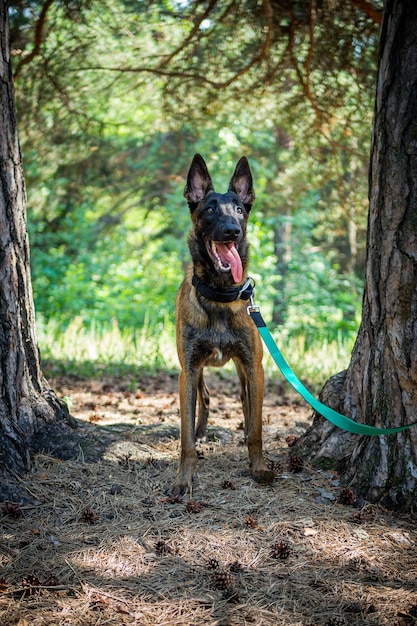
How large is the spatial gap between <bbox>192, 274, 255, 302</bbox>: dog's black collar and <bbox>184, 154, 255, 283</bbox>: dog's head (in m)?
0.09

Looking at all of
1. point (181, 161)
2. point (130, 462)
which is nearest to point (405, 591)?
point (130, 462)

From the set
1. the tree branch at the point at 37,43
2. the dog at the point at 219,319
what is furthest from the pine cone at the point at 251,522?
the tree branch at the point at 37,43

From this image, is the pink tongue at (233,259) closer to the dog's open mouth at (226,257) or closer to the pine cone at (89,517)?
the dog's open mouth at (226,257)

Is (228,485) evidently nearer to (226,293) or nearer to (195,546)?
(195,546)

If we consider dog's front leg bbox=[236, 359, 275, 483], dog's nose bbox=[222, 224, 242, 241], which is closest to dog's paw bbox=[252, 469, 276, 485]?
dog's front leg bbox=[236, 359, 275, 483]

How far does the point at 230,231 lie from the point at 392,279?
3.78 feet

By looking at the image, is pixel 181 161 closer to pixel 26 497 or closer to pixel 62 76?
pixel 62 76

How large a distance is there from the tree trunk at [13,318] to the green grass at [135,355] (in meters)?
3.87

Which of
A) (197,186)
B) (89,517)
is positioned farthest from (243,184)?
(89,517)

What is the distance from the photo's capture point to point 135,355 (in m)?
8.91

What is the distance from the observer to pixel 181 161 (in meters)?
14.0

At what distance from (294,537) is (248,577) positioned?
0.46 m

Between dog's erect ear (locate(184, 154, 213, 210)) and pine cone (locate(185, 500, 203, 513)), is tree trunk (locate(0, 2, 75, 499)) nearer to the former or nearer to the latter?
pine cone (locate(185, 500, 203, 513))

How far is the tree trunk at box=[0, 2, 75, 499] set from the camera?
3373 millimetres
